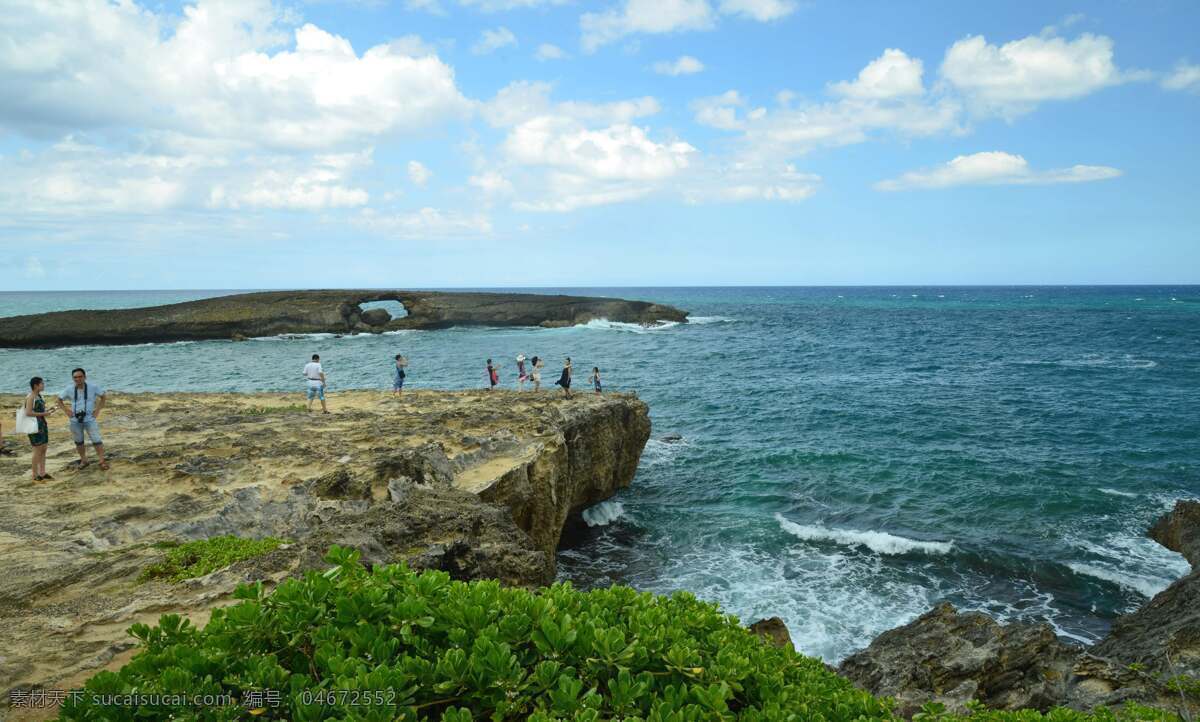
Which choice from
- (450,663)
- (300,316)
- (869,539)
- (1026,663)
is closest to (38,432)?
(450,663)

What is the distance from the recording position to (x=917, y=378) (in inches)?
1598

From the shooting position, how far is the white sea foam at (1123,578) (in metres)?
13.9

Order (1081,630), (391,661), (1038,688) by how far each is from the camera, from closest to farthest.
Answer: (391,661) → (1038,688) → (1081,630)

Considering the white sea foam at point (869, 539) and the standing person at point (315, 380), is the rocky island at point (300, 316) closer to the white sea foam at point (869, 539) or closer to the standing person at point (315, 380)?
the standing person at point (315, 380)

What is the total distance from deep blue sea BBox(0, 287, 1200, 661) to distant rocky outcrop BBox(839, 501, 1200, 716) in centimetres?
272

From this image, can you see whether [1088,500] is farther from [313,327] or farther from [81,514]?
[313,327]

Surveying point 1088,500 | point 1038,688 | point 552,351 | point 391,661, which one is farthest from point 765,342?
point 391,661

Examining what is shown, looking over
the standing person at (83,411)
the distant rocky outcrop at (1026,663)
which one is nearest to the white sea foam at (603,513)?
the distant rocky outcrop at (1026,663)

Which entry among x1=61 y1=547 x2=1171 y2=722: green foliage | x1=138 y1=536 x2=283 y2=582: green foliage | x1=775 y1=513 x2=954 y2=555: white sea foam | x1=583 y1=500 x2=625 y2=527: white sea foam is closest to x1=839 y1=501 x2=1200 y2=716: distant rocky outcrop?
x1=61 y1=547 x2=1171 y2=722: green foliage

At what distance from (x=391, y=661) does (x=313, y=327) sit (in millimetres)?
76286

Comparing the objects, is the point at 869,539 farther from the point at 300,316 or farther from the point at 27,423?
the point at 300,316

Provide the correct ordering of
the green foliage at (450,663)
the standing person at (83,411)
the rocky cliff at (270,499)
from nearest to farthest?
the green foliage at (450,663) → the rocky cliff at (270,499) → the standing person at (83,411)

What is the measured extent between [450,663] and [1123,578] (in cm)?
1725

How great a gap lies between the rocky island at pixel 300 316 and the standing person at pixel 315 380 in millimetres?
57243
